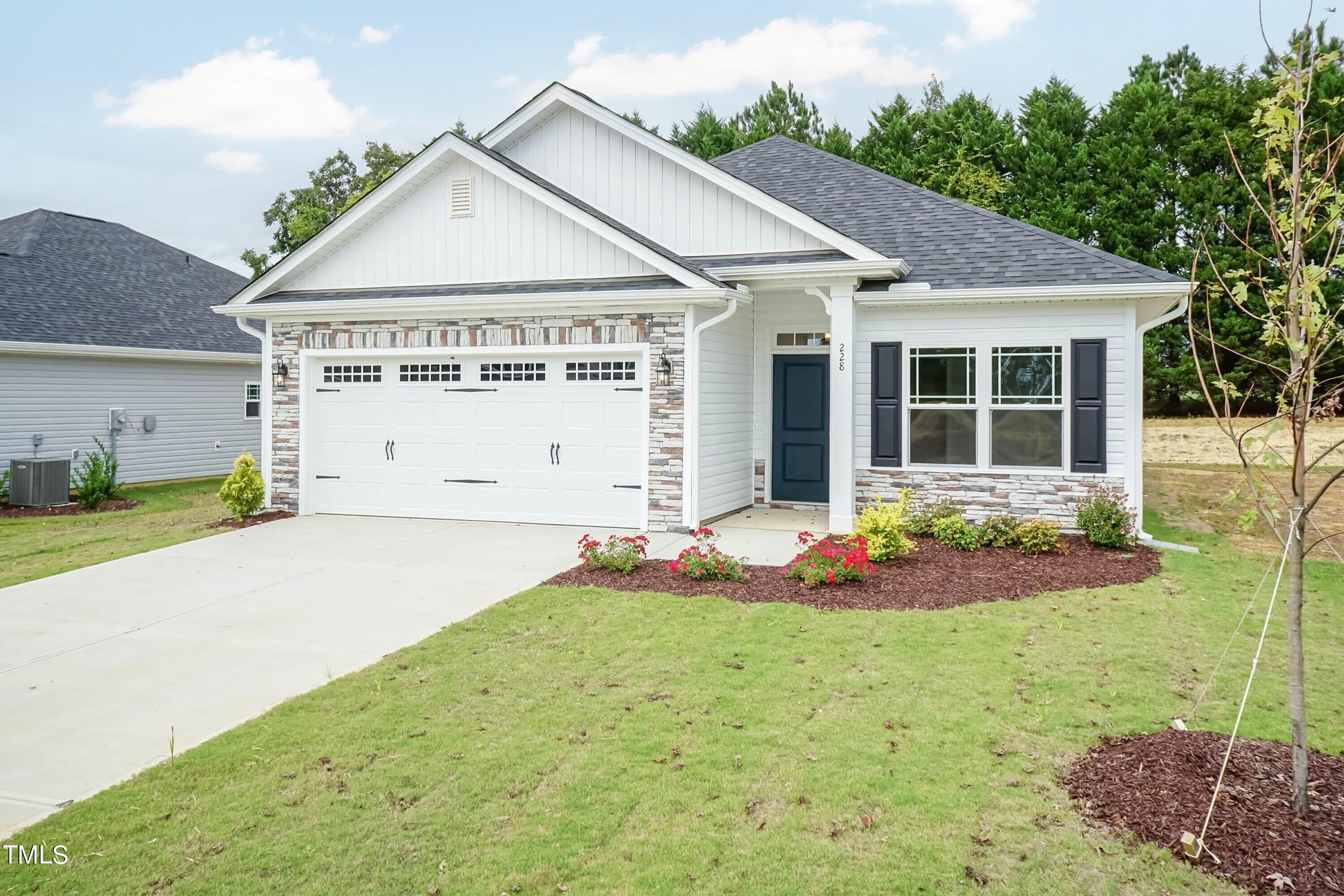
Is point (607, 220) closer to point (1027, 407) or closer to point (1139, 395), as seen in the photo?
point (1027, 407)

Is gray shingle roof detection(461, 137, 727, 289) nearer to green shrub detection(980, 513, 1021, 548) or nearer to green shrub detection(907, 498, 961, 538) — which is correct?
Answer: green shrub detection(907, 498, 961, 538)

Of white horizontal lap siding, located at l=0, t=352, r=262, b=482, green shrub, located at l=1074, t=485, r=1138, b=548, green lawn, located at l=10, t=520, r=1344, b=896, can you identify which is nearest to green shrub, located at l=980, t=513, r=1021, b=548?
green shrub, located at l=1074, t=485, r=1138, b=548

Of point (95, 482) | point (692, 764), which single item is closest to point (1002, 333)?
point (692, 764)

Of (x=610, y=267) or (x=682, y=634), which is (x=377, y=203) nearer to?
(x=610, y=267)

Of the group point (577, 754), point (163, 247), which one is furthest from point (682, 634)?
point (163, 247)

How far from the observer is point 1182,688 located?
18.4 feet

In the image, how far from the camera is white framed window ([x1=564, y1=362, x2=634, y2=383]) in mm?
11398

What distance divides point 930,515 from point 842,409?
64.4 inches

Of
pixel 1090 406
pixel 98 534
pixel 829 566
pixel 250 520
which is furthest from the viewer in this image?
pixel 250 520

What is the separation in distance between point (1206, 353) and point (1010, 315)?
51.9ft

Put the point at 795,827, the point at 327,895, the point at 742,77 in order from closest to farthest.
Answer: the point at 327,895 → the point at 795,827 → the point at 742,77

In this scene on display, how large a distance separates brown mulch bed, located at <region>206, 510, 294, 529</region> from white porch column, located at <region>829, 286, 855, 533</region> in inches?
292

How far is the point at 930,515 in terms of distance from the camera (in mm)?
10922

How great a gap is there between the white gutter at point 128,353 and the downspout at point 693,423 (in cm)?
1176
